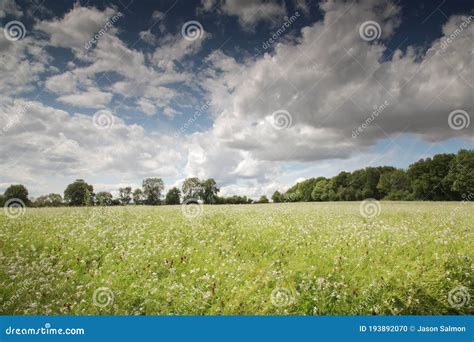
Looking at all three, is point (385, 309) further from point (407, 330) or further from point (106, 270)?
point (106, 270)

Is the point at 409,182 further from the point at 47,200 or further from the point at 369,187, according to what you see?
the point at 47,200

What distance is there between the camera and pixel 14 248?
10.3 m

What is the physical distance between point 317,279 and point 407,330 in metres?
2.42

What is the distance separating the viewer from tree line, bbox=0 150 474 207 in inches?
1870

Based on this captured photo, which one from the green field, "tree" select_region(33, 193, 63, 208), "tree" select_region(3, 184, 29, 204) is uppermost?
"tree" select_region(33, 193, 63, 208)

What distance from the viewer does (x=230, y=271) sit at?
9.28 metres

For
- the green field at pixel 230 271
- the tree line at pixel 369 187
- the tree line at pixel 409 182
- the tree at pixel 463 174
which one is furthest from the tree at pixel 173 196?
the tree at pixel 463 174

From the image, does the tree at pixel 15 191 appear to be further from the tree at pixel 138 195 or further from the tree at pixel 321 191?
the tree at pixel 321 191

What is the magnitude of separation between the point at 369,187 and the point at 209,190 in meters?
48.5

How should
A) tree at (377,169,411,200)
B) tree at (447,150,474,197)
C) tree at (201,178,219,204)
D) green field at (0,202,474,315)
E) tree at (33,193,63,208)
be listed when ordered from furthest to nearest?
tree at (377,169,411,200), tree at (201,178,219,204), tree at (447,150,474,197), tree at (33,193,63,208), green field at (0,202,474,315)

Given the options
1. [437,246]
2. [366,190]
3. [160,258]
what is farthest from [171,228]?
[366,190]

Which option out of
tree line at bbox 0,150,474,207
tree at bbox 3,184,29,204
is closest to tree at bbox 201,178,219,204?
tree line at bbox 0,150,474,207

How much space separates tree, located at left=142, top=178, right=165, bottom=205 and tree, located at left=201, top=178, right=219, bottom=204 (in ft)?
28.6

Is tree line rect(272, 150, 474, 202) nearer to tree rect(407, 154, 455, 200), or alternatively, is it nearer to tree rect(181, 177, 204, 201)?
tree rect(407, 154, 455, 200)
